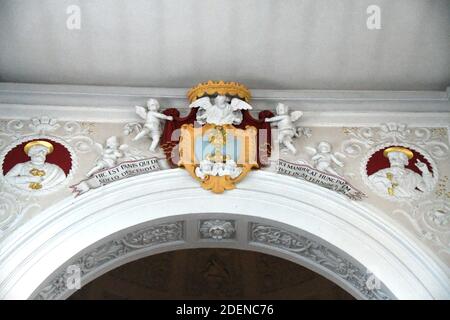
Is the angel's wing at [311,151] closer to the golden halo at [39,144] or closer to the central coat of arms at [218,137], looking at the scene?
the central coat of arms at [218,137]

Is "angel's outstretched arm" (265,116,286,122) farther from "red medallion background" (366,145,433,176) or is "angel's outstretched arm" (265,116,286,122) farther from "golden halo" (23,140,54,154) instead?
"golden halo" (23,140,54,154)

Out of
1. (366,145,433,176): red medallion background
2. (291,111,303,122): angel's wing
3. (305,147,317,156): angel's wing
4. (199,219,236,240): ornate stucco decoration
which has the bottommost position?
(199,219,236,240): ornate stucco decoration

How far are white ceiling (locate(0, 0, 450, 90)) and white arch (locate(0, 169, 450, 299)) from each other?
124 cm

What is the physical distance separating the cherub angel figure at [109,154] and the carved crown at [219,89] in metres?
0.90

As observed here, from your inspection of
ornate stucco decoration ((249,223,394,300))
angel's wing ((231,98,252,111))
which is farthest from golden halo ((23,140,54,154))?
ornate stucco decoration ((249,223,394,300))

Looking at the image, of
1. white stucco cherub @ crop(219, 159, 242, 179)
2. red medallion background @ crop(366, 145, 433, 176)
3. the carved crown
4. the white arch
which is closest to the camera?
the white arch

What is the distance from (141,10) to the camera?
764 cm

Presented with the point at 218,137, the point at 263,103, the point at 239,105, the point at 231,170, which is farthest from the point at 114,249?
the point at 263,103

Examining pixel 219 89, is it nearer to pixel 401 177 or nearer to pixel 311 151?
pixel 311 151

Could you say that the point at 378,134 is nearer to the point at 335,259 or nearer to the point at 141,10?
the point at 335,259

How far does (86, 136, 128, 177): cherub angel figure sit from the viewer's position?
7551 mm

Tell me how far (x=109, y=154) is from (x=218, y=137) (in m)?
1.08

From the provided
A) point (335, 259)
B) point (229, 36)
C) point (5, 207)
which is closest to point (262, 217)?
point (335, 259)

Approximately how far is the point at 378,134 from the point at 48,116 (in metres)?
3.37
